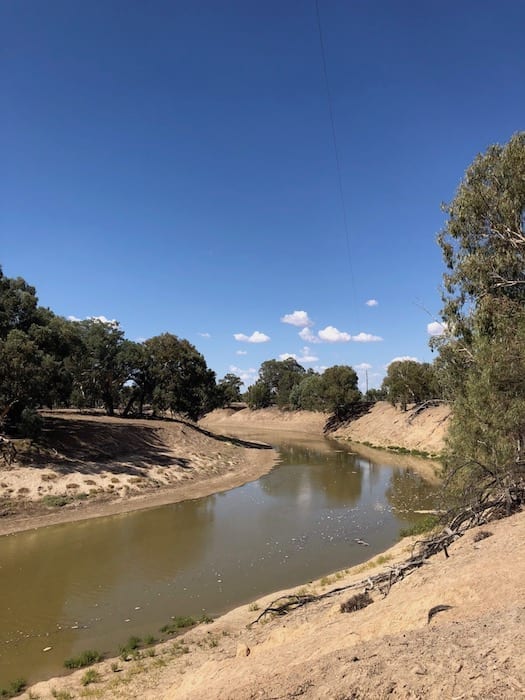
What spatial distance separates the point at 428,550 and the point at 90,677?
1031 cm

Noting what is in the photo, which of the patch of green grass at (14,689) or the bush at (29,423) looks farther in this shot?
the bush at (29,423)

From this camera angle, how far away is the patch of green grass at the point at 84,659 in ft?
39.3

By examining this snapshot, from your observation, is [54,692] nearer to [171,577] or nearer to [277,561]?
[171,577]

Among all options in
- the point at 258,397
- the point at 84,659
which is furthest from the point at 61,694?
the point at 258,397

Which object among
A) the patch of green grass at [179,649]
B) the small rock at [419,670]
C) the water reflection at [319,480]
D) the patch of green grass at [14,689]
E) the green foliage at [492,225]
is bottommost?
the water reflection at [319,480]

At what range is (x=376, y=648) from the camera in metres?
7.00

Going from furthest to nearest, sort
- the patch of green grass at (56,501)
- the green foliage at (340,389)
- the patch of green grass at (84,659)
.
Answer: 1. the green foliage at (340,389)
2. the patch of green grass at (56,501)
3. the patch of green grass at (84,659)

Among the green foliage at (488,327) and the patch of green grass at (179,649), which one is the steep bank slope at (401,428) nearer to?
the green foliage at (488,327)

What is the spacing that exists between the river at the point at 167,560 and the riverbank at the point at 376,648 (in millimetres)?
2326

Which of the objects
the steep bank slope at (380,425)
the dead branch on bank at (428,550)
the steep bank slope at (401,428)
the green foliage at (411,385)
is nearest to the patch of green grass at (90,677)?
the dead branch on bank at (428,550)

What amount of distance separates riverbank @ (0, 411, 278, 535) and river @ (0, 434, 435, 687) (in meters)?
1.95

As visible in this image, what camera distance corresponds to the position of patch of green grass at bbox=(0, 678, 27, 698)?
414 inches

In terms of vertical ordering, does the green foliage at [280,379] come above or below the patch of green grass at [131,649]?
above

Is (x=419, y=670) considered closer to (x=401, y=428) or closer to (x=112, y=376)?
(x=112, y=376)
